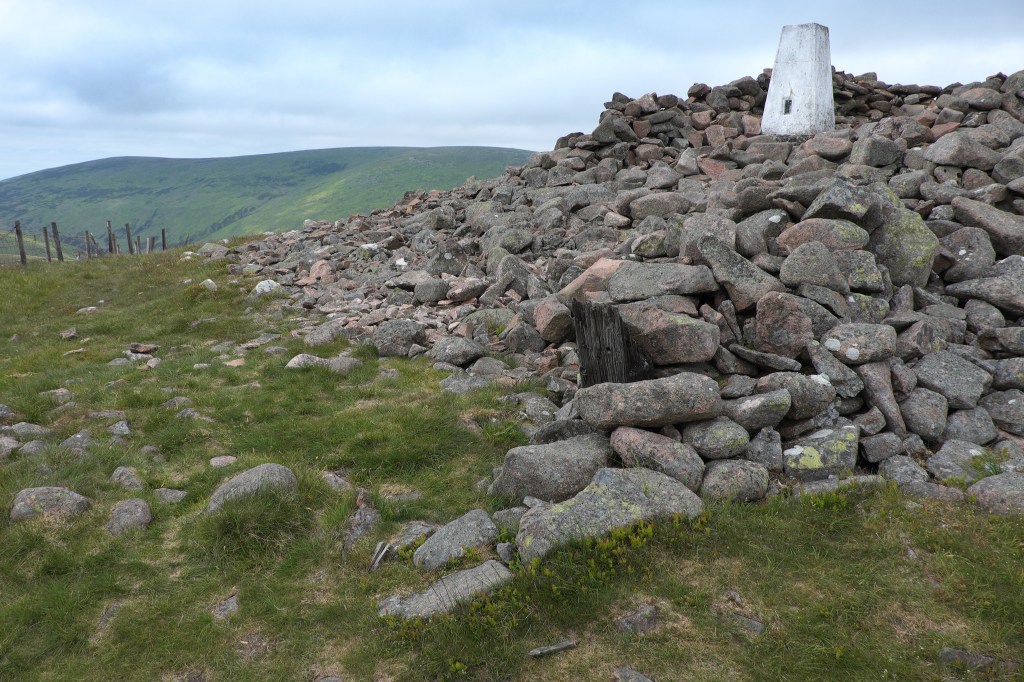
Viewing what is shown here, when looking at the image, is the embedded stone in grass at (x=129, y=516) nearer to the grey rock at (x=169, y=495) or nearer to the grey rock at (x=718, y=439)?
the grey rock at (x=169, y=495)

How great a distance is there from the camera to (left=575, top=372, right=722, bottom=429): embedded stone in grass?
867cm

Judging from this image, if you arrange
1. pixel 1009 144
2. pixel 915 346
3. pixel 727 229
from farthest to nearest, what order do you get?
pixel 1009 144, pixel 727 229, pixel 915 346

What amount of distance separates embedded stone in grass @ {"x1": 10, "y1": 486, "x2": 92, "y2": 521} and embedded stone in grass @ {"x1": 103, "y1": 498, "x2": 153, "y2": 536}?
45cm

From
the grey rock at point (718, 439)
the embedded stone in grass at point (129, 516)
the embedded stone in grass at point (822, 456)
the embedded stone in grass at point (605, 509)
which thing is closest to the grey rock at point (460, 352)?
the grey rock at point (718, 439)

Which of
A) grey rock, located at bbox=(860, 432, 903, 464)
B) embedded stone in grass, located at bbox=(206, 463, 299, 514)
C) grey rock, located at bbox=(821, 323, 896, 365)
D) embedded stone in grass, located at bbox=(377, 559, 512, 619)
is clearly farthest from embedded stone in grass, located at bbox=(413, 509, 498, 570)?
grey rock, located at bbox=(821, 323, 896, 365)

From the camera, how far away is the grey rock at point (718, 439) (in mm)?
8609

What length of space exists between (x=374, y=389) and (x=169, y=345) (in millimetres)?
8109

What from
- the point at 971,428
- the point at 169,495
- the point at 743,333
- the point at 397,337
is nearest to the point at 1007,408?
the point at 971,428

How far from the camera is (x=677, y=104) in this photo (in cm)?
3083

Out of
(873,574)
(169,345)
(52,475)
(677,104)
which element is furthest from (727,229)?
(677,104)

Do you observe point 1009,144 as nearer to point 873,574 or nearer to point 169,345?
point 873,574

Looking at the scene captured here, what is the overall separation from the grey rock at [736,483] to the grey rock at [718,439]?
0.94ft

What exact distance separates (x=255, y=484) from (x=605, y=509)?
4778mm

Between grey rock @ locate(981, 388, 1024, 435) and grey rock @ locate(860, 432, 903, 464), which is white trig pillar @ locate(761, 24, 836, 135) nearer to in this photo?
grey rock @ locate(981, 388, 1024, 435)
